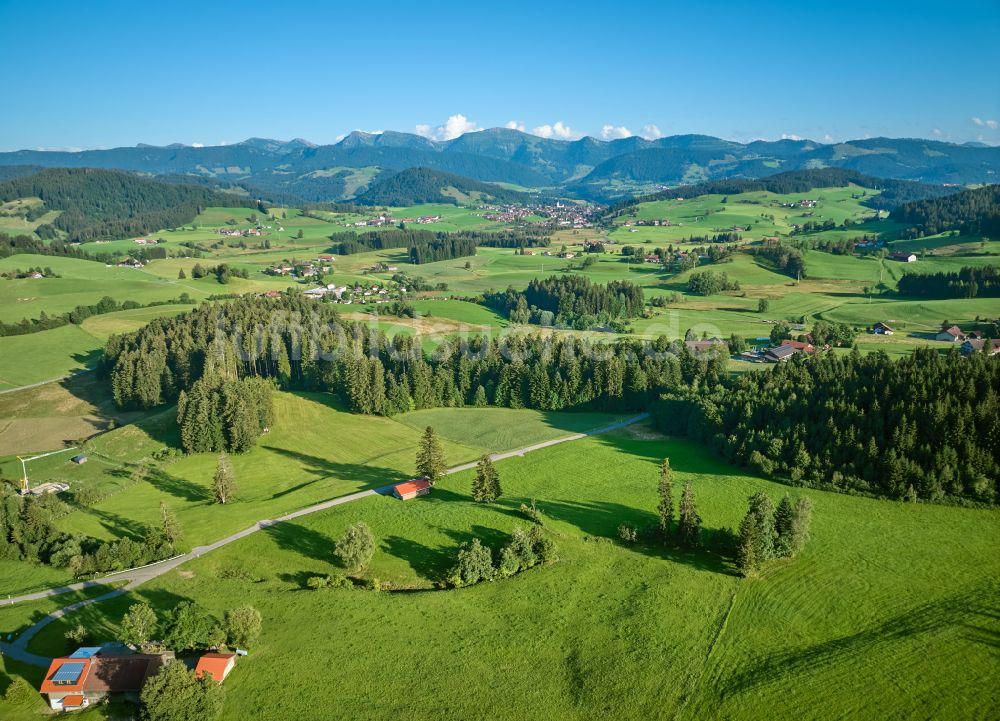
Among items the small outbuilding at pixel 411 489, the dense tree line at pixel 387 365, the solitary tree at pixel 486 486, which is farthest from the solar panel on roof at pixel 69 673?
the dense tree line at pixel 387 365

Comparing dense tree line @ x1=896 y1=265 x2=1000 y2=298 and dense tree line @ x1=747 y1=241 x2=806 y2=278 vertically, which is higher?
dense tree line @ x1=747 y1=241 x2=806 y2=278

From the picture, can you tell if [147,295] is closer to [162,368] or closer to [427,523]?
[162,368]

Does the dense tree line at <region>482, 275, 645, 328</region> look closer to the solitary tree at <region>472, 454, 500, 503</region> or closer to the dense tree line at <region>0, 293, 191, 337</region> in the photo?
the dense tree line at <region>0, 293, 191, 337</region>

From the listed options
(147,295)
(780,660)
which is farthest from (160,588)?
(147,295)

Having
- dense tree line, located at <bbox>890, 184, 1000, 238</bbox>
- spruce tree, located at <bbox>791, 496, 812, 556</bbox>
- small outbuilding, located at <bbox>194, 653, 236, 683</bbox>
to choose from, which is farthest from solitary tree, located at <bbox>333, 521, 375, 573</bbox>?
dense tree line, located at <bbox>890, 184, 1000, 238</bbox>

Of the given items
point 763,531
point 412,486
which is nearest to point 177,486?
point 412,486
